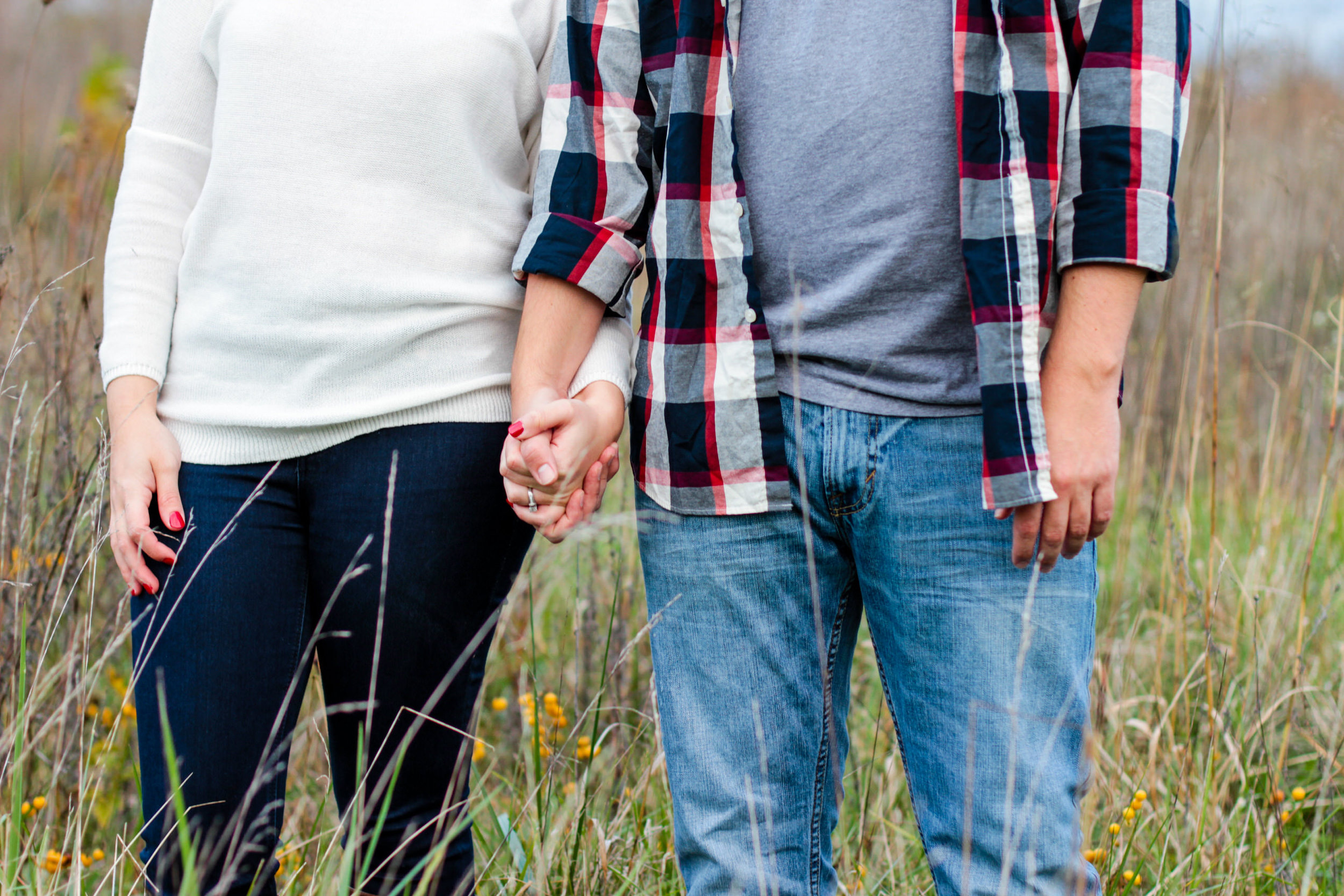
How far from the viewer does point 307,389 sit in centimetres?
112

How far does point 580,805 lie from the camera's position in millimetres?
1416

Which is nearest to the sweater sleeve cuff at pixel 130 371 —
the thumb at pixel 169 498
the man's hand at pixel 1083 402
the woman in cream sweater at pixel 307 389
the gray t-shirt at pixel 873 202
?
the woman in cream sweater at pixel 307 389

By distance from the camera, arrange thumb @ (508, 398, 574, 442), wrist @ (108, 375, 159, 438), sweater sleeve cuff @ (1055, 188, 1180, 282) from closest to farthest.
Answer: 1. sweater sleeve cuff @ (1055, 188, 1180, 282)
2. thumb @ (508, 398, 574, 442)
3. wrist @ (108, 375, 159, 438)

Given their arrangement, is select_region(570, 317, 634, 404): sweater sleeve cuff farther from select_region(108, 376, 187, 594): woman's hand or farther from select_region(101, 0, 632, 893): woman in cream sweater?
select_region(108, 376, 187, 594): woman's hand

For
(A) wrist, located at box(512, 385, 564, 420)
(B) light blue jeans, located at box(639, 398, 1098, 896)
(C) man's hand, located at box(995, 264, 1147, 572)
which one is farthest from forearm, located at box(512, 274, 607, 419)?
(C) man's hand, located at box(995, 264, 1147, 572)

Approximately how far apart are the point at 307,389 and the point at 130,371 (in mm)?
216

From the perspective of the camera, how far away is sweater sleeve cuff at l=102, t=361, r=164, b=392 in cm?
115

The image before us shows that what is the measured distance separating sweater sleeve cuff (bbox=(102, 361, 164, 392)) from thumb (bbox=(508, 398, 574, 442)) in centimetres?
44

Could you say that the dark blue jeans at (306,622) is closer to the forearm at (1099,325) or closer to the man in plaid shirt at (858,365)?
the man in plaid shirt at (858,365)

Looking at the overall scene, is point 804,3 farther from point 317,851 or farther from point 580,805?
point 317,851

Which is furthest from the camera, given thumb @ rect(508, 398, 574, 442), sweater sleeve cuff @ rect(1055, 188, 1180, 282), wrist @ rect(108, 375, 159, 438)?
wrist @ rect(108, 375, 159, 438)

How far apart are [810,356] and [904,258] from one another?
14 centimetres

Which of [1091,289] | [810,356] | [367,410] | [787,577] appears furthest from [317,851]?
[1091,289]

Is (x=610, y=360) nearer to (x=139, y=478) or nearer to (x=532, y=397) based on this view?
(x=532, y=397)
